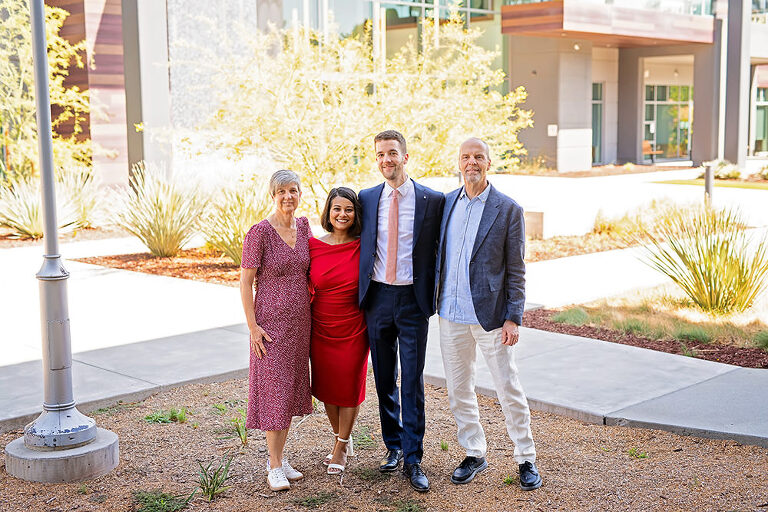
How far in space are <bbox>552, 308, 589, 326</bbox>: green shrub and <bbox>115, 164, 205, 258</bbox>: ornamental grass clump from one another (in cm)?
638

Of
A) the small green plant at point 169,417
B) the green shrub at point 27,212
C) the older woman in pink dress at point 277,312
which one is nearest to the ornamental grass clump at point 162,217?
the green shrub at point 27,212

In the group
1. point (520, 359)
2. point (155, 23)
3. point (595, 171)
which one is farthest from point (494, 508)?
point (595, 171)

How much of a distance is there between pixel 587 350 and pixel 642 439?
2119mm

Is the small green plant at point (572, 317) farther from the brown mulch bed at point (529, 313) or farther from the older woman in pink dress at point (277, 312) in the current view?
the older woman in pink dress at point (277, 312)

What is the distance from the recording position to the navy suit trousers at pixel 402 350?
186 inches

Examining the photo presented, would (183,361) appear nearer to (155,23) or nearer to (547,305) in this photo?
(547,305)

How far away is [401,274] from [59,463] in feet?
6.90

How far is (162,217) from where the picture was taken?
1312cm

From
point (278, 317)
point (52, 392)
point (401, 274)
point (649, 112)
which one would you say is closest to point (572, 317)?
point (401, 274)

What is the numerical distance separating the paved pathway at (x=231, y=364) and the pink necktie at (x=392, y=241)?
6.42 ft

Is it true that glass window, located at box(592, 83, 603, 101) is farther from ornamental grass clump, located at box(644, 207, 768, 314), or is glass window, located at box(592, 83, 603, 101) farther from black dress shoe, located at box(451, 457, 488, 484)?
black dress shoe, located at box(451, 457, 488, 484)

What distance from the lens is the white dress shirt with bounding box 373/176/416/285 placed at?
4.72 m

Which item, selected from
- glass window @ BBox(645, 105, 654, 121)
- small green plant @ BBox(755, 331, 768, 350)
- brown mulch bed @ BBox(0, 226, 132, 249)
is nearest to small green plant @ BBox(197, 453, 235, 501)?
small green plant @ BBox(755, 331, 768, 350)

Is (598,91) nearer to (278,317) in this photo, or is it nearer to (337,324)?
(337,324)
